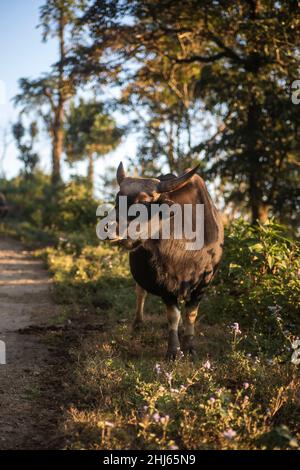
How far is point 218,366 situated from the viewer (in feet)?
16.4

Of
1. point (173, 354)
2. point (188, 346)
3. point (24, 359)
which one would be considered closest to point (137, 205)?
point (173, 354)

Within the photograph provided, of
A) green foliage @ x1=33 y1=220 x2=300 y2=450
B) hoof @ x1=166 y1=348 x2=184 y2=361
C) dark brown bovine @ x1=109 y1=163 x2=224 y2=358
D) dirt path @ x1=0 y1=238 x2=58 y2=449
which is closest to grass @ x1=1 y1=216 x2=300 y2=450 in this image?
green foliage @ x1=33 y1=220 x2=300 y2=450

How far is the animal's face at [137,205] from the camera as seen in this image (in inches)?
199

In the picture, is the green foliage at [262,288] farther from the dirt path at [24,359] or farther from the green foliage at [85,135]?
the green foliage at [85,135]

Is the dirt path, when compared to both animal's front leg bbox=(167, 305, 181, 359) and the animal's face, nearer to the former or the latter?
animal's front leg bbox=(167, 305, 181, 359)

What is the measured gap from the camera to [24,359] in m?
5.82

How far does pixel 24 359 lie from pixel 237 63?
12.1 meters

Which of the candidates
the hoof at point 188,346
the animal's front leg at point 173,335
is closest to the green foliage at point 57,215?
the hoof at point 188,346

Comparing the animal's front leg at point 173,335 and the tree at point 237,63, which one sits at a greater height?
the tree at point 237,63

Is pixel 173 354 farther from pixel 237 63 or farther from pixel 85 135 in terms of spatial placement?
pixel 85 135

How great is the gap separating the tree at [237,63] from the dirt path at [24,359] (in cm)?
746

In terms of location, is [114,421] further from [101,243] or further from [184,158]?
[184,158]
